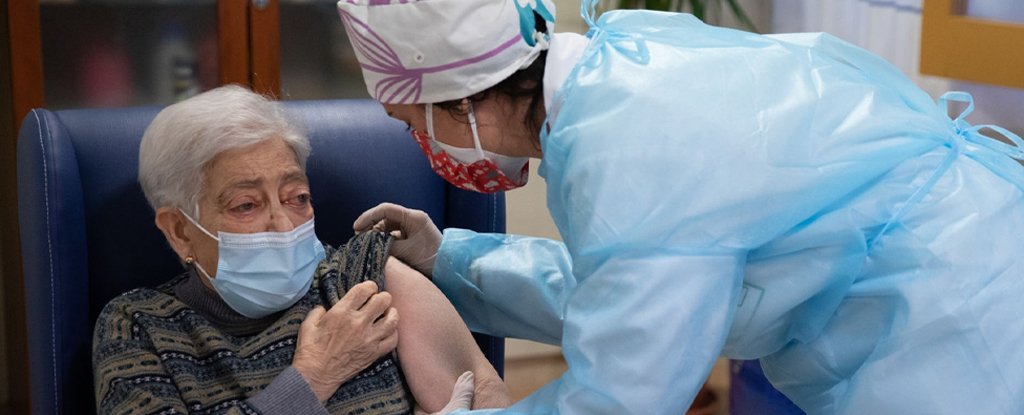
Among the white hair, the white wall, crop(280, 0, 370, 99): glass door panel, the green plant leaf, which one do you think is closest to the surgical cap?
the white hair

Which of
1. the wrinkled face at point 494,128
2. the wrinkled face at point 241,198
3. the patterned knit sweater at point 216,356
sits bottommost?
the patterned knit sweater at point 216,356

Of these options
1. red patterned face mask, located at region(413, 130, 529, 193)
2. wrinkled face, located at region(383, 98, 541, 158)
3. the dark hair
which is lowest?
red patterned face mask, located at region(413, 130, 529, 193)

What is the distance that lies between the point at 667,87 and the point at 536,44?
0.69ft

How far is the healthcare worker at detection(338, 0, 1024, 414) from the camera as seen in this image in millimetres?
1429

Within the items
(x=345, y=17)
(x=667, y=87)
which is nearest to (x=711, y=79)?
(x=667, y=87)

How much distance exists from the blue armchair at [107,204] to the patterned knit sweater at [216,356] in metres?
0.12

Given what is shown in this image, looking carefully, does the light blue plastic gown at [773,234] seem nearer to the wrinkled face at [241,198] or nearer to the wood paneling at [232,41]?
the wrinkled face at [241,198]

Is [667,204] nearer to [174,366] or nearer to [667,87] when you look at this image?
[667,87]

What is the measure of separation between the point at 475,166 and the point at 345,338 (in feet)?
1.65

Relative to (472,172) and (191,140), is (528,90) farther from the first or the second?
(191,140)

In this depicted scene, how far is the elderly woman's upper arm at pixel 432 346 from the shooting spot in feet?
6.98

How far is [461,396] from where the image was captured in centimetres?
210

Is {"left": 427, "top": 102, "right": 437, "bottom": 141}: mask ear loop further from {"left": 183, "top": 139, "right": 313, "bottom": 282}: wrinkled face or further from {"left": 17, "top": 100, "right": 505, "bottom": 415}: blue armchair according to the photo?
{"left": 17, "top": 100, "right": 505, "bottom": 415}: blue armchair

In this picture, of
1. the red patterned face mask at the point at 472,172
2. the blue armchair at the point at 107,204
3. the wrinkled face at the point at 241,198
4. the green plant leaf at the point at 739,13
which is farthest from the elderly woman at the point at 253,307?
the green plant leaf at the point at 739,13
